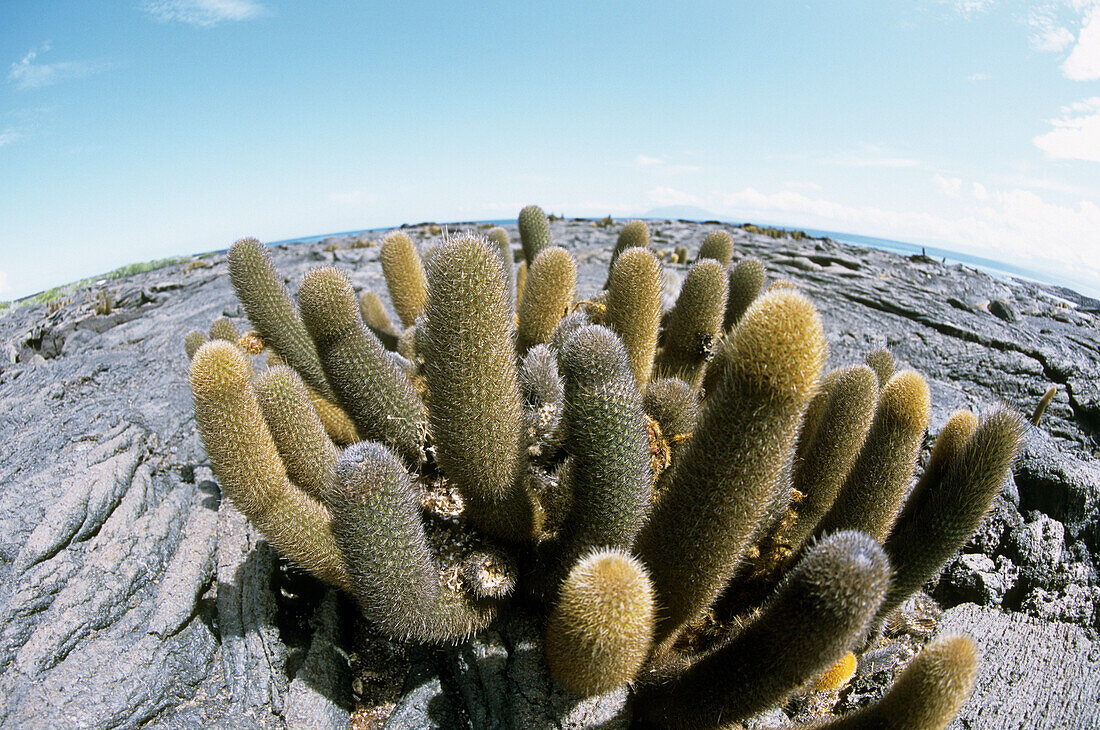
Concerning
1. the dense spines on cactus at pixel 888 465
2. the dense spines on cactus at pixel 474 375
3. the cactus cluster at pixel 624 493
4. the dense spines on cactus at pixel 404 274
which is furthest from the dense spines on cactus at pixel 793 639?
the dense spines on cactus at pixel 404 274

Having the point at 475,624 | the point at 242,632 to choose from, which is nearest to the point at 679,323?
the point at 475,624

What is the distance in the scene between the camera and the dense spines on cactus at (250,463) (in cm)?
221

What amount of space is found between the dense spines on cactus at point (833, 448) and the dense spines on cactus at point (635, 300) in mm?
1011

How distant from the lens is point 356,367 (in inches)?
106

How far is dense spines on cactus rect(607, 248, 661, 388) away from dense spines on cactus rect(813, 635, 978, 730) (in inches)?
72.3

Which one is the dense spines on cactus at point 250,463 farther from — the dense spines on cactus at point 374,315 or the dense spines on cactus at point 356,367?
the dense spines on cactus at point 374,315

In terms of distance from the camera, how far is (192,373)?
2.21m

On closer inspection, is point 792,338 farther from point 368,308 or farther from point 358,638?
point 368,308

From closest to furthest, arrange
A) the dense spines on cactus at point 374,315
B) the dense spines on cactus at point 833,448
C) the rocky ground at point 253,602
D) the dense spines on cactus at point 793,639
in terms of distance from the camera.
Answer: the dense spines on cactus at point 793,639
the rocky ground at point 253,602
the dense spines on cactus at point 833,448
the dense spines on cactus at point 374,315

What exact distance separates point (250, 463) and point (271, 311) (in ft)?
4.64

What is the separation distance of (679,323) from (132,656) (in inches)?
129

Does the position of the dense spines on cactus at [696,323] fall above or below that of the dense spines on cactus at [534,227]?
below

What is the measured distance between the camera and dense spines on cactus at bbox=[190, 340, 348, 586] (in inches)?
87.0

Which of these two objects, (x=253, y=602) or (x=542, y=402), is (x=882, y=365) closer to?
(x=542, y=402)
